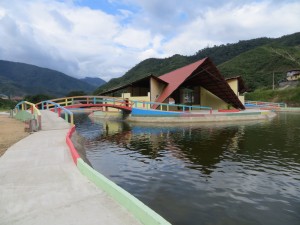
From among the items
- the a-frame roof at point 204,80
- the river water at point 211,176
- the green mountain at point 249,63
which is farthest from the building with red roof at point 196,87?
the green mountain at point 249,63

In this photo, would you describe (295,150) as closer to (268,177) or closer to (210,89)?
(268,177)

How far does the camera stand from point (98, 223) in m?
4.67

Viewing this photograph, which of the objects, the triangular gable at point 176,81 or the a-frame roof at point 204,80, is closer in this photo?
the triangular gable at point 176,81

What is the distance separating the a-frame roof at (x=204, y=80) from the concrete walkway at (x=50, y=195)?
78.4 ft

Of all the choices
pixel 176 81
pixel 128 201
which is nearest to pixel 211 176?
pixel 128 201

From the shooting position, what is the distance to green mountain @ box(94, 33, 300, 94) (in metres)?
91.6

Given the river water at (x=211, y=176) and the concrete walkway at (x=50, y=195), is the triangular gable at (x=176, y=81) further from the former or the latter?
the concrete walkway at (x=50, y=195)

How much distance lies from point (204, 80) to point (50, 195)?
109 feet

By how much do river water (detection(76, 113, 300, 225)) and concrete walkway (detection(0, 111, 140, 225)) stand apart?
2152 millimetres

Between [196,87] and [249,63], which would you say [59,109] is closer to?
[196,87]

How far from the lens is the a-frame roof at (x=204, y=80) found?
31903mm

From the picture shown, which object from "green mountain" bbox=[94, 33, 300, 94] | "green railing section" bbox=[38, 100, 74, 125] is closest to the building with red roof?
"green railing section" bbox=[38, 100, 74, 125]

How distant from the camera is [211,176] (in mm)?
10328

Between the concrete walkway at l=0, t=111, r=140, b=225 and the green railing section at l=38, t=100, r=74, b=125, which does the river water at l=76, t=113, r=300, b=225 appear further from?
the green railing section at l=38, t=100, r=74, b=125
